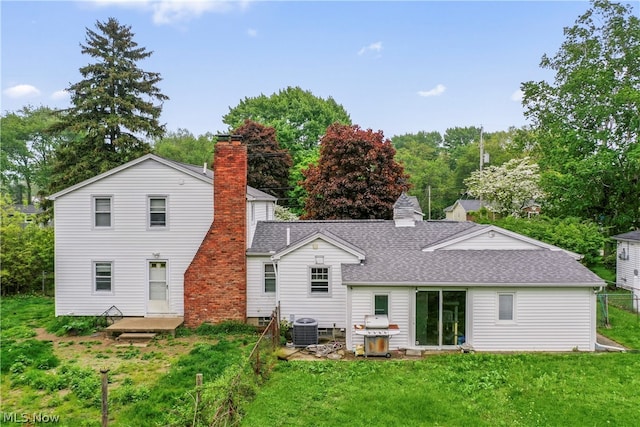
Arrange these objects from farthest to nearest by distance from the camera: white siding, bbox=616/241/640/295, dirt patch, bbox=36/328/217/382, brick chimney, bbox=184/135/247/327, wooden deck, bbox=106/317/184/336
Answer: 1. white siding, bbox=616/241/640/295
2. brick chimney, bbox=184/135/247/327
3. wooden deck, bbox=106/317/184/336
4. dirt patch, bbox=36/328/217/382

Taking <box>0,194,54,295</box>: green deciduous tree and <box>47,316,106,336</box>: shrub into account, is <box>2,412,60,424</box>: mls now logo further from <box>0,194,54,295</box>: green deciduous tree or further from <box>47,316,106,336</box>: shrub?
<box>0,194,54,295</box>: green deciduous tree

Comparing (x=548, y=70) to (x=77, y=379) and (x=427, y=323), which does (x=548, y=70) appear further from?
(x=77, y=379)

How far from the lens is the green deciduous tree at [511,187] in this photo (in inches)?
1164

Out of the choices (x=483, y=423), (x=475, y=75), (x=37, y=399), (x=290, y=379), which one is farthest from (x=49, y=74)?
(x=483, y=423)

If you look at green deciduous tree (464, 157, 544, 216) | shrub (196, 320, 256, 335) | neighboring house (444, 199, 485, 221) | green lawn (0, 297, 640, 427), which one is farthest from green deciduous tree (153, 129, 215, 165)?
green lawn (0, 297, 640, 427)

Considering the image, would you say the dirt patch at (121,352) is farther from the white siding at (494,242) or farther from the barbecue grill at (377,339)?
the white siding at (494,242)

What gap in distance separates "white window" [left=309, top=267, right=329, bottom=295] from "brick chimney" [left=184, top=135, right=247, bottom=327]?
2.64 metres

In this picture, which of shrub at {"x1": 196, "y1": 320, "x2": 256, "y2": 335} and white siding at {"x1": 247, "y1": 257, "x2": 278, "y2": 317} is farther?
white siding at {"x1": 247, "y1": 257, "x2": 278, "y2": 317}

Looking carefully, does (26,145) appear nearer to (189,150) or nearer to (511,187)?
(189,150)

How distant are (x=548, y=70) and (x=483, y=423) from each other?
87.3 feet

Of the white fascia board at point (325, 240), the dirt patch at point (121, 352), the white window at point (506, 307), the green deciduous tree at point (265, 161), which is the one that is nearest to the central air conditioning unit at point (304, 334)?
the white fascia board at point (325, 240)

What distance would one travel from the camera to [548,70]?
26.9 meters

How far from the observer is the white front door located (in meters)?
15.5

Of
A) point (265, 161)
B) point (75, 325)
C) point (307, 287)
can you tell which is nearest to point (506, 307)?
point (307, 287)
